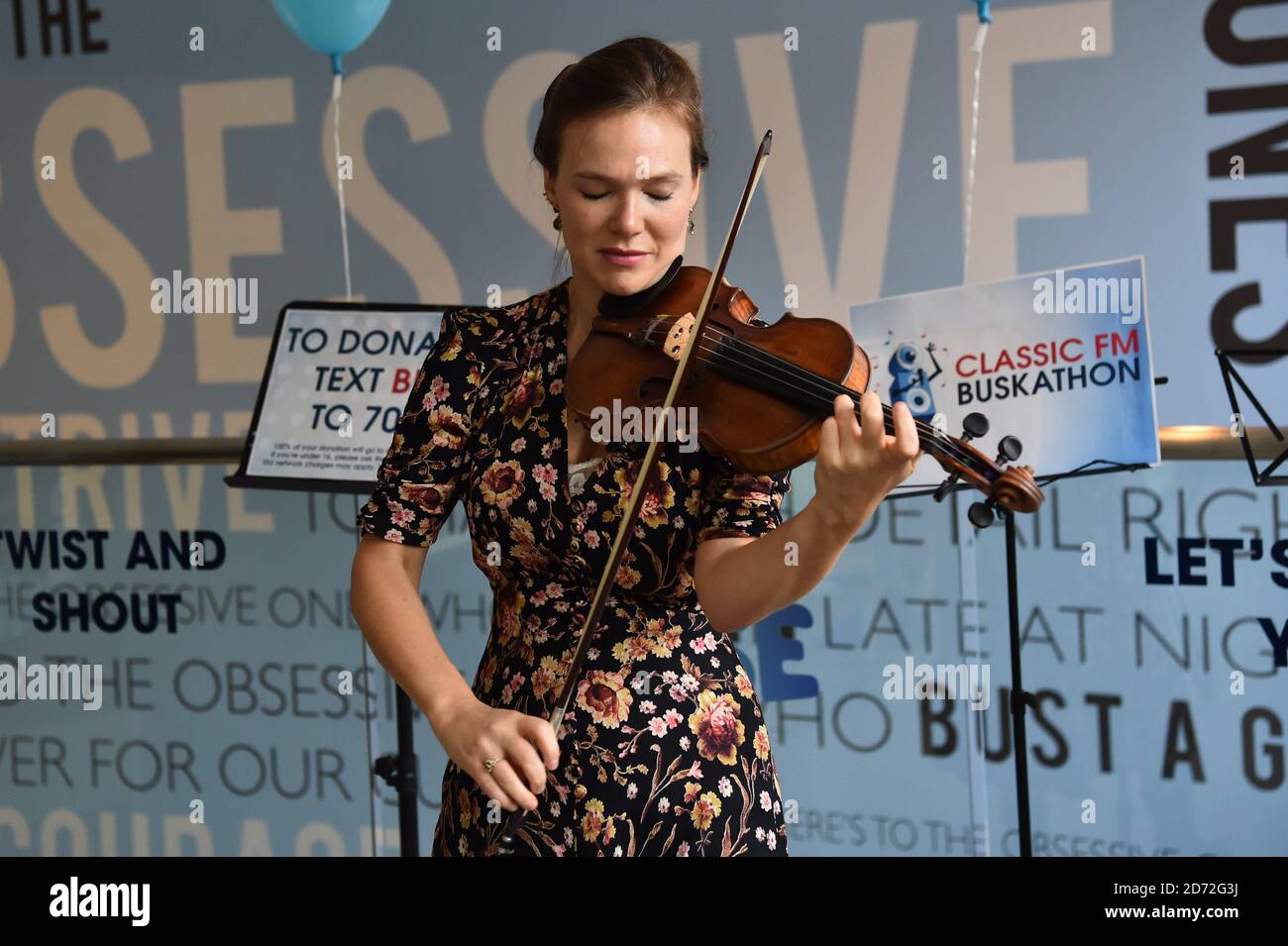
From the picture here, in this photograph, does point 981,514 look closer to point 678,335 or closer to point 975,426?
point 975,426

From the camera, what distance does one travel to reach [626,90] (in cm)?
137

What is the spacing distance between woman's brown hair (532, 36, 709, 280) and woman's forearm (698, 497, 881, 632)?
16.1 inches

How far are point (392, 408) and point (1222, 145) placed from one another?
171 cm

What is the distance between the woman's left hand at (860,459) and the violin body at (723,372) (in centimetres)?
13

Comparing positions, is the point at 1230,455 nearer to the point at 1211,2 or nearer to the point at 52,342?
the point at 1211,2

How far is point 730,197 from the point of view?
3.03 meters

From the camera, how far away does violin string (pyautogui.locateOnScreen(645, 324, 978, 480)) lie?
55.2 inches

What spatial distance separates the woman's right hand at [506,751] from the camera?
1.21 m

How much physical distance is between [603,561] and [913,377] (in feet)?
3.82
